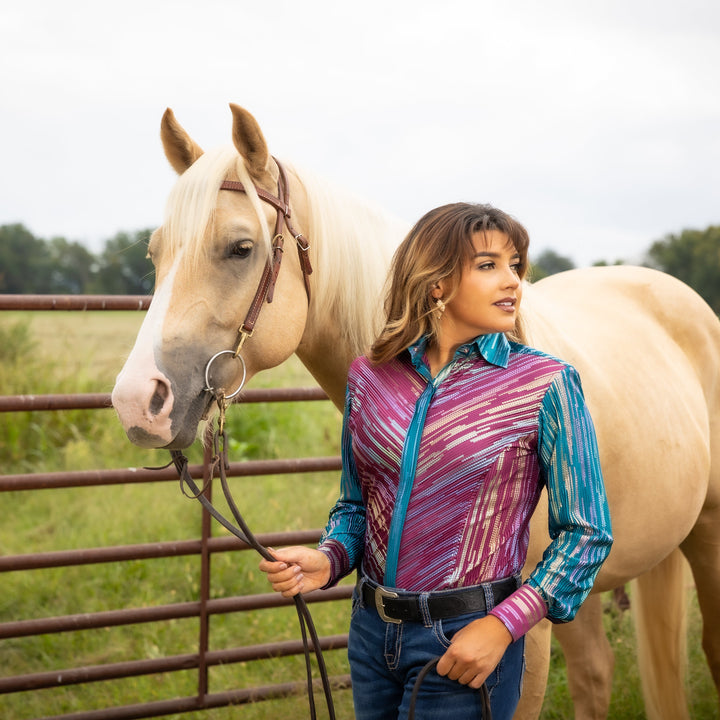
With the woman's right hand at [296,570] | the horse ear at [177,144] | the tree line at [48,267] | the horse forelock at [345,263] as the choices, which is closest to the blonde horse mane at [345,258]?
the horse forelock at [345,263]

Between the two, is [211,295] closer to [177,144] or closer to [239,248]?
[239,248]


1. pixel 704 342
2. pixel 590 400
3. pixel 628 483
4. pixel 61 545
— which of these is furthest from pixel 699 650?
pixel 61 545

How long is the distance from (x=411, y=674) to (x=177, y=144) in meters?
1.42

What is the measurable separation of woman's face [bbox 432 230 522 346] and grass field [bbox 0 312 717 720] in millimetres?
976

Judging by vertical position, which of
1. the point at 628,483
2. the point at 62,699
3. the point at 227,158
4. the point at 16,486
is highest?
the point at 227,158

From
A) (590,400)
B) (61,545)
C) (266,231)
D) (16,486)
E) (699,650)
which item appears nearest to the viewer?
(266,231)

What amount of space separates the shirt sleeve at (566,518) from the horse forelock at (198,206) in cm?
81

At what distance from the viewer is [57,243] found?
10.1 metres

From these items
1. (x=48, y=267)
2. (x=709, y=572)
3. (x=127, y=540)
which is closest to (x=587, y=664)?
(x=709, y=572)

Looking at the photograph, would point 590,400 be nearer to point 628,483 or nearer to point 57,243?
point 628,483

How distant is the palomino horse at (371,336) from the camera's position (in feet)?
5.41

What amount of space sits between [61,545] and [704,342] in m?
3.94

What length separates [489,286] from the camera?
1418mm

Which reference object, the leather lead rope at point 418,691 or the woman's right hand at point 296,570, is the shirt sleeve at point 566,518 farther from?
the woman's right hand at point 296,570
